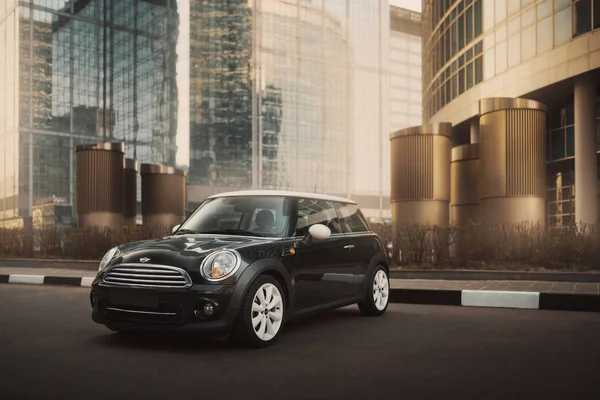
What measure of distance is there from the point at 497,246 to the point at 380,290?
18.6 ft

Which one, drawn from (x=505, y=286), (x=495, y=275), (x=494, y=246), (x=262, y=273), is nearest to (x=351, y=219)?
(x=262, y=273)

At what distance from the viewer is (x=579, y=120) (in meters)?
27.1

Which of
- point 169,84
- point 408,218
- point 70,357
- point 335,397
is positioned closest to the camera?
point 335,397

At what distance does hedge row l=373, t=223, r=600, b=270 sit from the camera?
12555mm

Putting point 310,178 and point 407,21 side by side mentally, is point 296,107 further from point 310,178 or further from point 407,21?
point 407,21

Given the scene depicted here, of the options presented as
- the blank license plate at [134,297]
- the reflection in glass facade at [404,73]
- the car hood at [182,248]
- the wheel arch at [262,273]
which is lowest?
the blank license plate at [134,297]

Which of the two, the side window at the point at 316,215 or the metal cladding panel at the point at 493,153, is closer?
the side window at the point at 316,215

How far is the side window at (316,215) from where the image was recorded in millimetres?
6975

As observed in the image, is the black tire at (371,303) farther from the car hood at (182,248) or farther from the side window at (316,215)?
the car hood at (182,248)

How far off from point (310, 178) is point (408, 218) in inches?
2619

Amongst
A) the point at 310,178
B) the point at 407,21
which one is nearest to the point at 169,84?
the point at 310,178

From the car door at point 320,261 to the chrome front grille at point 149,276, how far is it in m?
1.24

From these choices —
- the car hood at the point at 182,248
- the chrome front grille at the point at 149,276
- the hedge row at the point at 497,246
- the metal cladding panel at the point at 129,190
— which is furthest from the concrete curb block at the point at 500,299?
the metal cladding panel at the point at 129,190

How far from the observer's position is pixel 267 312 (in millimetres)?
6023
